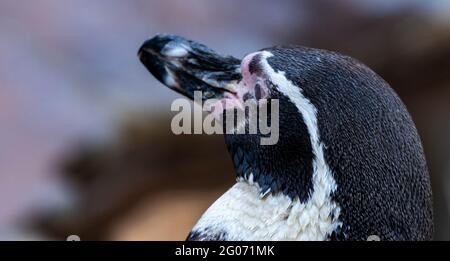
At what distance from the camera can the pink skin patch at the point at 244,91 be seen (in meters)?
0.58

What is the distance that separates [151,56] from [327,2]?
0.87 m

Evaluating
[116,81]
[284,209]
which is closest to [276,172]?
[284,209]

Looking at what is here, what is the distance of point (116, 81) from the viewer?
4.69 ft

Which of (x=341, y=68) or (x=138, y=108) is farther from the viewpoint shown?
(x=138, y=108)

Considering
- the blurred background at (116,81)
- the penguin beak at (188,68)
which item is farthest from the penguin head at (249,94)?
the blurred background at (116,81)

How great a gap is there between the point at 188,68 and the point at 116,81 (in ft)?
2.78

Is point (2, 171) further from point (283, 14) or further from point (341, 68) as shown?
point (341, 68)

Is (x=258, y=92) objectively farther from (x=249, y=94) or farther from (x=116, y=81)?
(x=116, y=81)

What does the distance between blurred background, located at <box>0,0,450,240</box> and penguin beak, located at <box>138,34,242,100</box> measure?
79cm

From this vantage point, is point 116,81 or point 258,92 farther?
point 116,81
